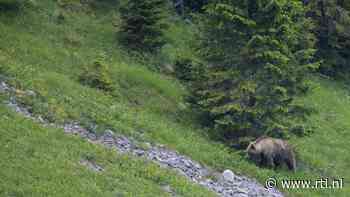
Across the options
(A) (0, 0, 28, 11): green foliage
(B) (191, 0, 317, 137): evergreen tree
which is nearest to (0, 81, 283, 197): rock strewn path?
(B) (191, 0, 317, 137): evergreen tree

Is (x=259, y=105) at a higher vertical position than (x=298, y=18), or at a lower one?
lower

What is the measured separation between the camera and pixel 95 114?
17719 millimetres

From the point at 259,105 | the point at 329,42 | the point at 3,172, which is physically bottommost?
the point at 329,42

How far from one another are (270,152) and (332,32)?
19832 mm

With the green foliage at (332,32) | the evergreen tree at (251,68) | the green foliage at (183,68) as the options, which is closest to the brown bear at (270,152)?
the evergreen tree at (251,68)

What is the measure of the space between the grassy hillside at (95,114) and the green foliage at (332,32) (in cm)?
696

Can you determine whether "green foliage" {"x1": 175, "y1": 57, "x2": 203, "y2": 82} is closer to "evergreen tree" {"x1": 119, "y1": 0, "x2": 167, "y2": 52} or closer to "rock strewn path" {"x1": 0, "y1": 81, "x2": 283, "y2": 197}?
"evergreen tree" {"x1": 119, "y1": 0, "x2": 167, "y2": 52}

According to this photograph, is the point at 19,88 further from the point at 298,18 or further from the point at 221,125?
the point at 298,18

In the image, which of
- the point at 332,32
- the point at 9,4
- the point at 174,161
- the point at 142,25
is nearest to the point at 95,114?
the point at 174,161

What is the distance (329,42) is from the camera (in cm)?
3697

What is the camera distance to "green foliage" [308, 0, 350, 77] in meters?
36.7

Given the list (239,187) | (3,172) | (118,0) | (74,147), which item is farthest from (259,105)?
(118,0)

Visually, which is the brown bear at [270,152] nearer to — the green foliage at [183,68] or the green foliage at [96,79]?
the green foliage at [96,79]

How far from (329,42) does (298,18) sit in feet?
49.1
